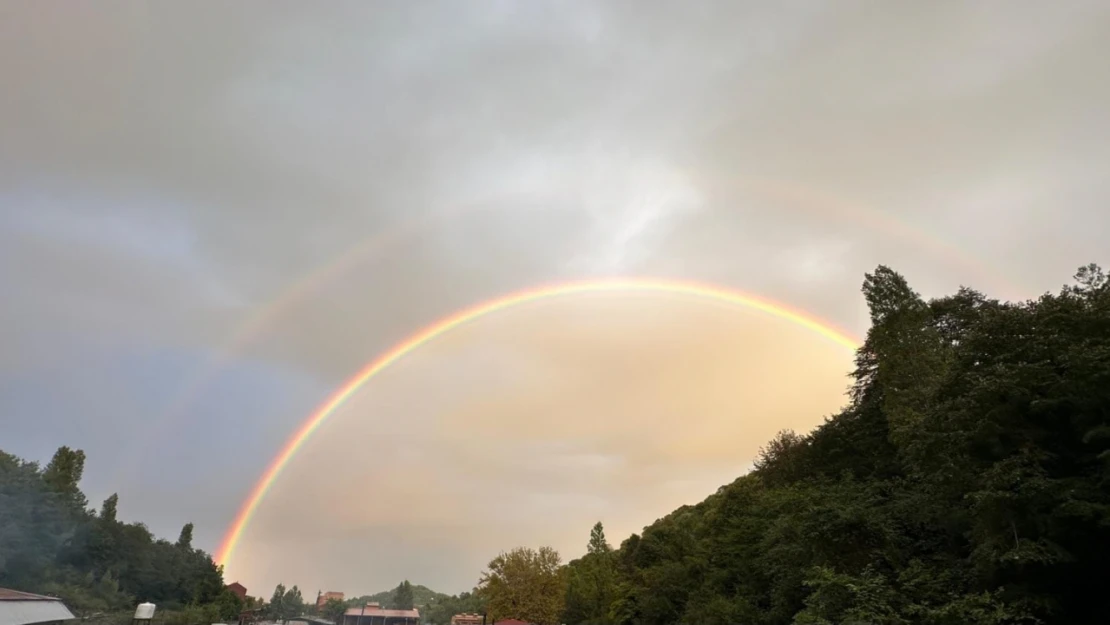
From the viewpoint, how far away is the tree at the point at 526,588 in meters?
75.9

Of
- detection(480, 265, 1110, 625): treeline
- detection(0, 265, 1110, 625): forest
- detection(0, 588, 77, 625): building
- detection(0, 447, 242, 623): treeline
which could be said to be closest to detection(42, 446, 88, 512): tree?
detection(0, 447, 242, 623): treeline

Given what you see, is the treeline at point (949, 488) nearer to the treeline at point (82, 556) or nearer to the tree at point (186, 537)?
the treeline at point (82, 556)

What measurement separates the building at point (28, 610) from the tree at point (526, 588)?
5528 cm

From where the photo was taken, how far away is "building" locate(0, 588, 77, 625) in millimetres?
23016

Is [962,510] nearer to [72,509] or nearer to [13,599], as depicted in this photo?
[13,599]

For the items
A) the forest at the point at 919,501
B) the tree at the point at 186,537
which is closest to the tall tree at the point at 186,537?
the tree at the point at 186,537

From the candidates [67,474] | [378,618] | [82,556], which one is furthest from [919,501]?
[378,618]

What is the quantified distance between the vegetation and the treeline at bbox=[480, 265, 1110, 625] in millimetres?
68

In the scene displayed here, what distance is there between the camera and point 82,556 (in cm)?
8475

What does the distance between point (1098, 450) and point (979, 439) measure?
310 centimetres

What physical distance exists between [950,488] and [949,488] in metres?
0.10

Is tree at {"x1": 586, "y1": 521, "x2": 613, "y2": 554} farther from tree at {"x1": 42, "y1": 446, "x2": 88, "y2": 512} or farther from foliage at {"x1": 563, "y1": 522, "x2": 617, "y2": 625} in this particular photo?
tree at {"x1": 42, "y1": 446, "x2": 88, "y2": 512}

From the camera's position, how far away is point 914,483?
1276 inches

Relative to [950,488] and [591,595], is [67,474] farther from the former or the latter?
[950,488]
